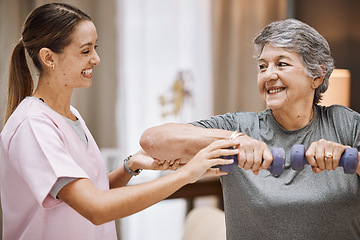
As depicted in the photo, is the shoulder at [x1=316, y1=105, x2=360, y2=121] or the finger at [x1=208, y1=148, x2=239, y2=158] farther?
the shoulder at [x1=316, y1=105, x2=360, y2=121]

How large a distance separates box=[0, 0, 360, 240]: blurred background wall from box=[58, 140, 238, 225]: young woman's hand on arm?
2082 millimetres

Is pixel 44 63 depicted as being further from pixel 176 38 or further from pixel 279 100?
pixel 176 38

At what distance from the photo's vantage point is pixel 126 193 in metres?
1.19

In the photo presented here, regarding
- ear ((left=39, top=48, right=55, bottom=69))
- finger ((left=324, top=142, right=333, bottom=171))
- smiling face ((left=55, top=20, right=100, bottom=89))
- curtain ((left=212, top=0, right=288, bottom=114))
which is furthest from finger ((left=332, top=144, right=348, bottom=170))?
curtain ((left=212, top=0, right=288, bottom=114))

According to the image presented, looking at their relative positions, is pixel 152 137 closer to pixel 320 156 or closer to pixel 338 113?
pixel 320 156

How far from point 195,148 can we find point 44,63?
551mm

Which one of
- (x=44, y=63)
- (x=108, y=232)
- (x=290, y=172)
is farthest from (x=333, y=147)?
(x=44, y=63)

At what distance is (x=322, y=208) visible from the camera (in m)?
1.39

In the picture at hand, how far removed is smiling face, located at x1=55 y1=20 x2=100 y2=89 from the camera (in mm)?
1337

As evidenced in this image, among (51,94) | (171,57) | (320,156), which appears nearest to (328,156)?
(320,156)

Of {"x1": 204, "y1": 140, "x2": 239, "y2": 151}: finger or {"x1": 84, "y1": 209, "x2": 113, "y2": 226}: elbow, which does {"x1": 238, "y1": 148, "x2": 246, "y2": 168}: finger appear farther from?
{"x1": 84, "y1": 209, "x2": 113, "y2": 226}: elbow

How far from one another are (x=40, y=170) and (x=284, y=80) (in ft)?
2.72

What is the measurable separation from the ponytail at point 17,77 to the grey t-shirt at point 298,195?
1.97 feet

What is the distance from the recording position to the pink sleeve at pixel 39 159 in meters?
1.19
